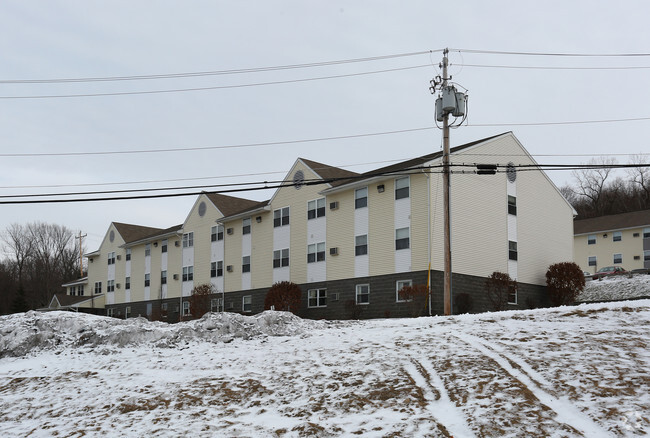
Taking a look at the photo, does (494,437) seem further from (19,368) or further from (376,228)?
(376,228)

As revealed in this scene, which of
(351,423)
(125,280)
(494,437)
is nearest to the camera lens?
(494,437)

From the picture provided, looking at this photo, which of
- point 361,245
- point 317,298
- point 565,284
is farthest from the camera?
point 317,298

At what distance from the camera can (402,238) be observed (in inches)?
1249

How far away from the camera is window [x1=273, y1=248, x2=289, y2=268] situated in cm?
3872

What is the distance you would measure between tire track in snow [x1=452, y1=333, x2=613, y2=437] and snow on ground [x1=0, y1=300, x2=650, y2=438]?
0.03 meters

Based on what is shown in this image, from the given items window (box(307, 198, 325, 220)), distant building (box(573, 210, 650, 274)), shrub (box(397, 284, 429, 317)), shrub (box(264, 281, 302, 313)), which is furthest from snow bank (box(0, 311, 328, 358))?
distant building (box(573, 210, 650, 274))

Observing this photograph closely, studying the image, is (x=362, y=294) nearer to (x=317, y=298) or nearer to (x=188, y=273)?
(x=317, y=298)

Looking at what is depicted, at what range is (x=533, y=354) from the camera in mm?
12195

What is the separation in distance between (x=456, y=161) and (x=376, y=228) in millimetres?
5612

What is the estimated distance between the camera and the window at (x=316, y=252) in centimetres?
3631

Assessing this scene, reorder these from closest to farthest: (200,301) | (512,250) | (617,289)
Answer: (512,250), (617,289), (200,301)

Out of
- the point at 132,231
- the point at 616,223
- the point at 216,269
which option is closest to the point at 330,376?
the point at 216,269

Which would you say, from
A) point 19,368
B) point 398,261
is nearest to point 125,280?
point 398,261

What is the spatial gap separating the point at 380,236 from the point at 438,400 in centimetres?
2280
